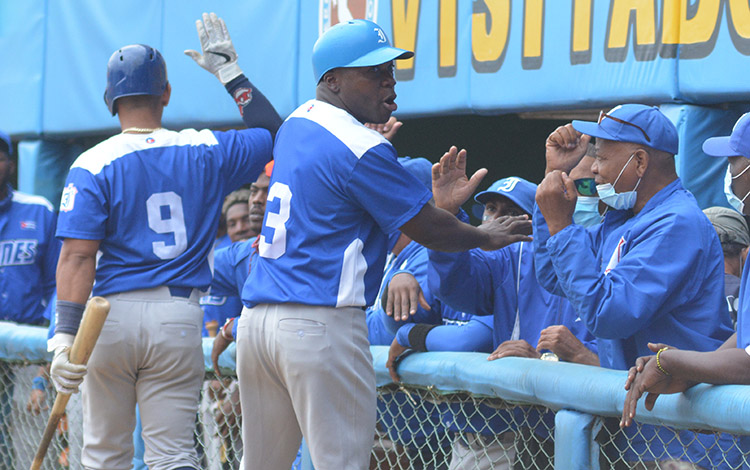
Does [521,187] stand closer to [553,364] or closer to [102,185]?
[553,364]

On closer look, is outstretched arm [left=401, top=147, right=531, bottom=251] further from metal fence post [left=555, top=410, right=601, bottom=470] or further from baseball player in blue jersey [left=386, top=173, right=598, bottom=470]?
metal fence post [left=555, top=410, right=601, bottom=470]

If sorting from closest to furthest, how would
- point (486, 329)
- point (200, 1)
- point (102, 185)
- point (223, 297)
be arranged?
point (102, 185) → point (486, 329) → point (223, 297) → point (200, 1)

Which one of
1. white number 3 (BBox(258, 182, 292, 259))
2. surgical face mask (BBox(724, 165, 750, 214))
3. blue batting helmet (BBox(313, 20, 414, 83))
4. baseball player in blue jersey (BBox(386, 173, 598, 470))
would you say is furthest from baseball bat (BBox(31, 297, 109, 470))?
surgical face mask (BBox(724, 165, 750, 214))

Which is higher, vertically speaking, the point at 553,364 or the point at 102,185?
the point at 102,185

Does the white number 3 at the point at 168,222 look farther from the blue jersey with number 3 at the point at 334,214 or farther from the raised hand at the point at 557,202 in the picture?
the raised hand at the point at 557,202

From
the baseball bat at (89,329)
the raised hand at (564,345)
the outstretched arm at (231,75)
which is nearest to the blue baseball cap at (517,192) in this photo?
the raised hand at (564,345)

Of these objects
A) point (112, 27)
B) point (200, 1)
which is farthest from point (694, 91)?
point (112, 27)

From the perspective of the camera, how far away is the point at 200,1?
6.65 m

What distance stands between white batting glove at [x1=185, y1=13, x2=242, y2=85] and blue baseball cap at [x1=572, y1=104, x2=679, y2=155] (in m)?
1.53

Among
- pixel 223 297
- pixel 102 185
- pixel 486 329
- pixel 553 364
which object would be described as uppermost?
pixel 102 185

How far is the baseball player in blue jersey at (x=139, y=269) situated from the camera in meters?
3.60

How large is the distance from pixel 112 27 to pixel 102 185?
3.79 m

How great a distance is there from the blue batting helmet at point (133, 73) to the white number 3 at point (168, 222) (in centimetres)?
42

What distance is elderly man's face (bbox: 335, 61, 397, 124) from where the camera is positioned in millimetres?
3119
